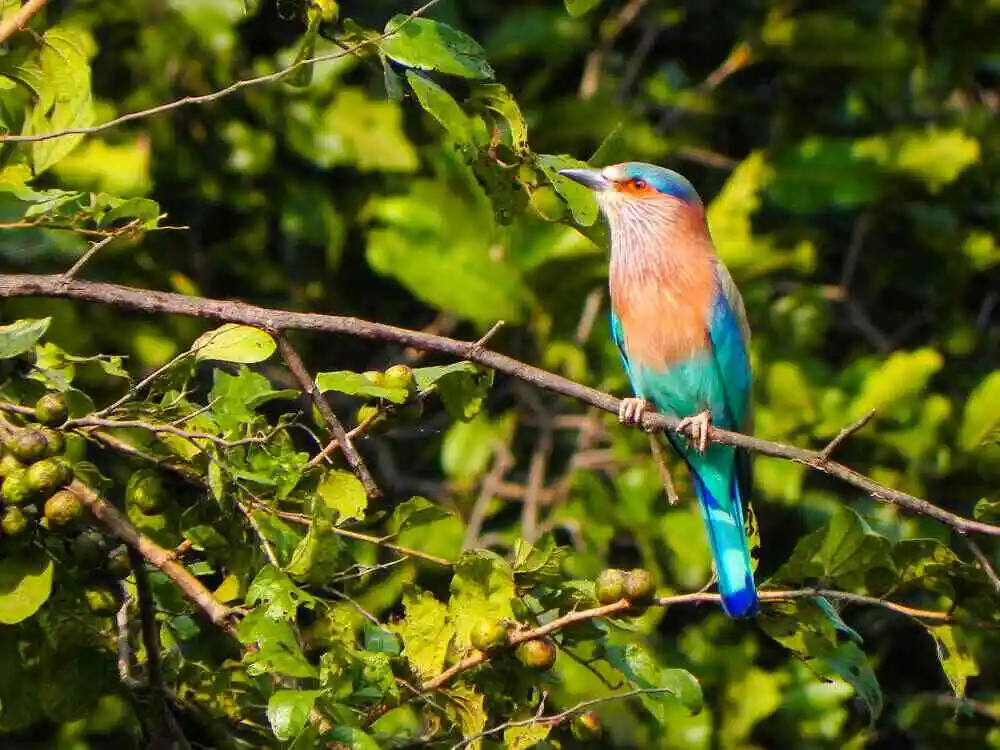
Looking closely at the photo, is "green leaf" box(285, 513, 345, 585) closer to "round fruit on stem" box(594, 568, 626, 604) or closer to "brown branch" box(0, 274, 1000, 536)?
"brown branch" box(0, 274, 1000, 536)

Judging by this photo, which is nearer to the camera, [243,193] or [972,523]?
[972,523]

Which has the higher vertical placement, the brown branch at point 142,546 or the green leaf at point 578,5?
the green leaf at point 578,5

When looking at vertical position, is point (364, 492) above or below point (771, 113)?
above

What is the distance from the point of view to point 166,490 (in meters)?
2.17

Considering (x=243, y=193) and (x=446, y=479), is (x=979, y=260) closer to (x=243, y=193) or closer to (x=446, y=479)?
(x=446, y=479)

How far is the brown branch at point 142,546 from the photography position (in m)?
1.99

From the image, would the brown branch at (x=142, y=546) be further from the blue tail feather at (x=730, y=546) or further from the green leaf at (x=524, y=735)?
the blue tail feather at (x=730, y=546)

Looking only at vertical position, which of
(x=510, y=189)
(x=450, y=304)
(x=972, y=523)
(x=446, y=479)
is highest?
(x=510, y=189)

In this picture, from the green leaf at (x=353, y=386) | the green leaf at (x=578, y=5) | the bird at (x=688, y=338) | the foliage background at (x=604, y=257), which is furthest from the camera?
the foliage background at (x=604, y=257)

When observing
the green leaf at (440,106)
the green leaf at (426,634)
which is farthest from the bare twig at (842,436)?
the green leaf at (440,106)

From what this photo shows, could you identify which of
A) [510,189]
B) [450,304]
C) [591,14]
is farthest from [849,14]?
[510,189]

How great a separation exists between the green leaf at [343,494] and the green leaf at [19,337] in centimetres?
41

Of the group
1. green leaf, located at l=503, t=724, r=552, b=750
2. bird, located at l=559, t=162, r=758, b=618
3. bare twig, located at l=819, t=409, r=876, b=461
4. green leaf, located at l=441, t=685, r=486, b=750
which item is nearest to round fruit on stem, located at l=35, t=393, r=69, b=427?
green leaf, located at l=441, t=685, r=486, b=750

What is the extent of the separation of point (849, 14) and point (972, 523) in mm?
2864
